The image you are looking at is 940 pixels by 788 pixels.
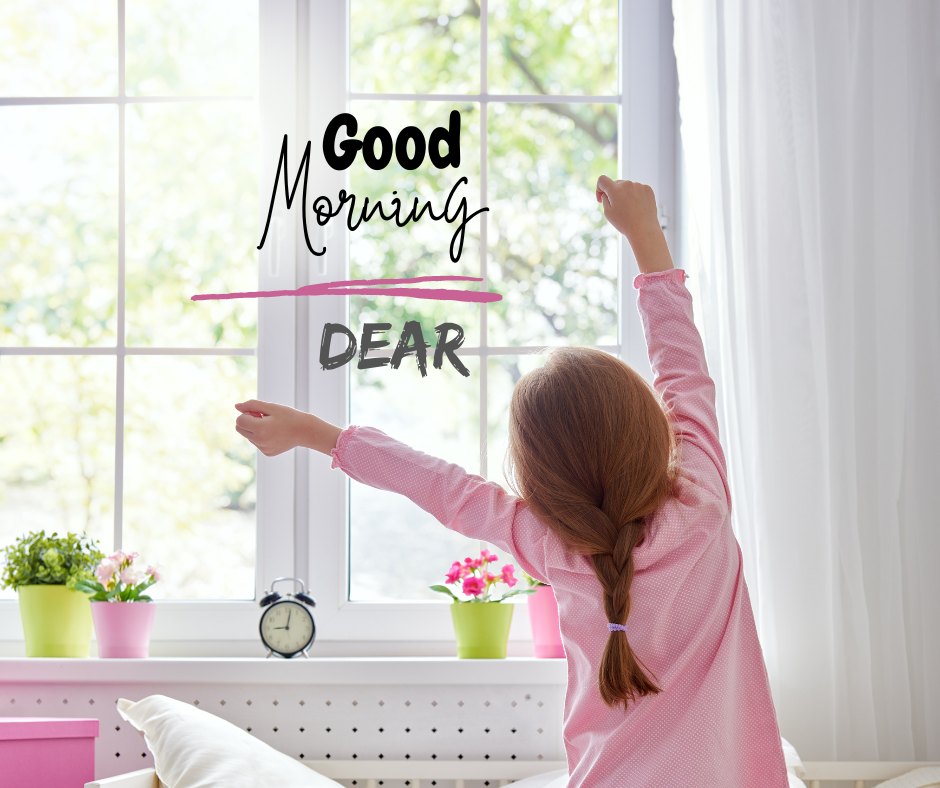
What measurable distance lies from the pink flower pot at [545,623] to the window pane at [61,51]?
1.28m

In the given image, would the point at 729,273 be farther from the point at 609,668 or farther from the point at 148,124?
the point at 148,124

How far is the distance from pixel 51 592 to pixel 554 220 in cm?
114

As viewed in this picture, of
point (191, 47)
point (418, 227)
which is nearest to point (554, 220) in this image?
point (418, 227)

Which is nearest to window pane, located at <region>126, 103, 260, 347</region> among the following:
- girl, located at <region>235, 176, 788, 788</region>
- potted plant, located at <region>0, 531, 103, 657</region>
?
potted plant, located at <region>0, 531, 103, 657</region>

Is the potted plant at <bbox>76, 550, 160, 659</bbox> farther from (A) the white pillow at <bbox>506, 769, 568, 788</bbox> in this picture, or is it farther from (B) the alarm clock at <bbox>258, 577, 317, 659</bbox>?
(A) the white pillow at <bbox>506, 769, 568, 788</bbox>

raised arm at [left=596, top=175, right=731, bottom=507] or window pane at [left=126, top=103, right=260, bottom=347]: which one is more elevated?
window pane at [left=126, top=103, right=260, bottom=347]

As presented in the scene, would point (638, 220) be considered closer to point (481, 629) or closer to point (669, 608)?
point (669, 608)

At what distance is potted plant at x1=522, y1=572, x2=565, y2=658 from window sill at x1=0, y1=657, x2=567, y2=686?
0.08 meters

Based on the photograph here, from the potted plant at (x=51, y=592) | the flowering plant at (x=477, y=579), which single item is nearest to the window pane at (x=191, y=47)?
the potted plant at (x=51, y=592)

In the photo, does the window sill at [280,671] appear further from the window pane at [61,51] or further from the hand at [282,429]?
the window pane at [61,51]

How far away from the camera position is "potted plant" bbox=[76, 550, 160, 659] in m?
1.86

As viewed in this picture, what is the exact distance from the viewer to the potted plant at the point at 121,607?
1857mm

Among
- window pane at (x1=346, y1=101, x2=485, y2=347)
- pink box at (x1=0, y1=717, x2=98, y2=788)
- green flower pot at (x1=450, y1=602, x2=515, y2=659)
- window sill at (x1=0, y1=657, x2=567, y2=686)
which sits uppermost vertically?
window pane at (x1=346, y1=101, x2=485, y2=347)

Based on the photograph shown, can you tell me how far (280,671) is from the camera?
178 cm
